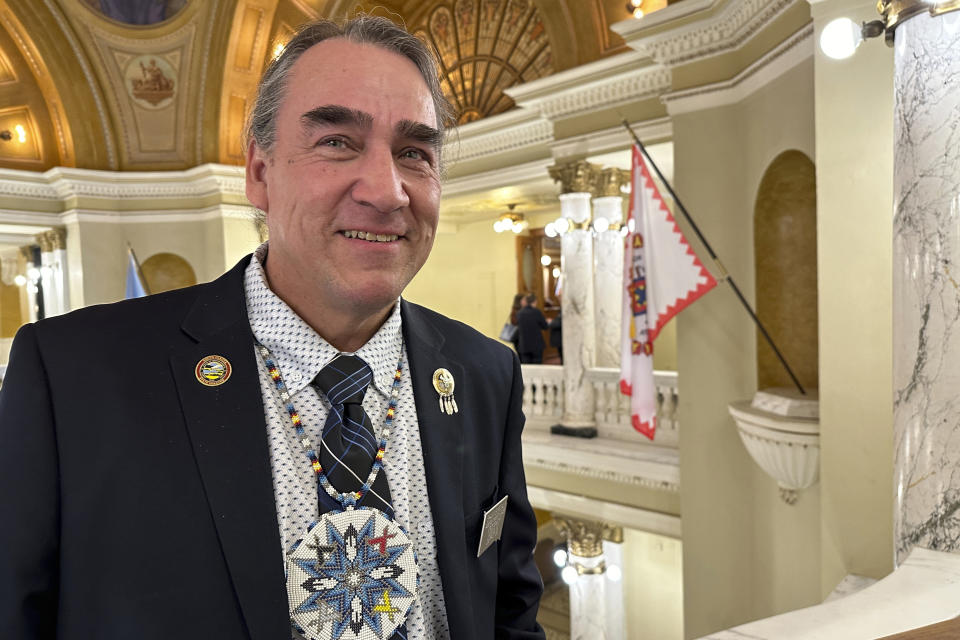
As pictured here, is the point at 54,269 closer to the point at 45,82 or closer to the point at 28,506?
the point at 45,82

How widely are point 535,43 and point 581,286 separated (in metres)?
3.50

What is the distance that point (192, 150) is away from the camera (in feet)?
42.5

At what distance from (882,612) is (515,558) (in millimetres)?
1294

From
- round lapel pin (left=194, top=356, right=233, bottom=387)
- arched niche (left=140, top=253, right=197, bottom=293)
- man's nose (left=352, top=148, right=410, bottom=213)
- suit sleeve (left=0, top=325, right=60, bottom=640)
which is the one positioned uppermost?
arched niche (left=140, top=253, right=197, bottom=293)

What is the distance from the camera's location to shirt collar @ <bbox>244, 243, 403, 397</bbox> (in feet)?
3.99

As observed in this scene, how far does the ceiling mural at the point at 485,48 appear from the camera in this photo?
886 cm

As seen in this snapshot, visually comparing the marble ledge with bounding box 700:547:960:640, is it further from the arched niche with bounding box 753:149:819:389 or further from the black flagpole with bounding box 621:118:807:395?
the arched niche with bounding box 753:149:819:389

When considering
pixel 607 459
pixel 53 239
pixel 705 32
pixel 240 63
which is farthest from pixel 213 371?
pixel 53 239

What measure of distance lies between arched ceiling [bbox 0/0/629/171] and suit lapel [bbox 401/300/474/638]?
10431 mm

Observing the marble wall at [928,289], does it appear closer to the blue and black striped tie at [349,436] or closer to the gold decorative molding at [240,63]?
the blue and black striped tie at [349,436]

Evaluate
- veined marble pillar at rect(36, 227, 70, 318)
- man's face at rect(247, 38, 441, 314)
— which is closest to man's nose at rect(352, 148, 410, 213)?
man's face at rect(247, 38, 441, 314)

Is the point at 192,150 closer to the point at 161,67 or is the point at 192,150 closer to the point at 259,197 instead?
the point at 161,67

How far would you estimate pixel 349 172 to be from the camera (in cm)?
113

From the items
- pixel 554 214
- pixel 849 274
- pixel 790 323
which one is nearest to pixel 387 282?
pixel 849 274
